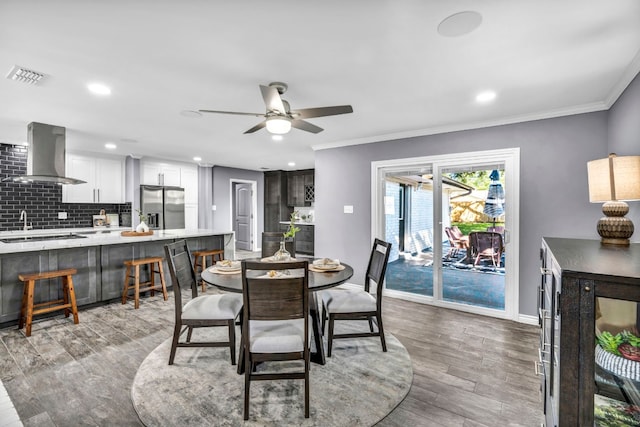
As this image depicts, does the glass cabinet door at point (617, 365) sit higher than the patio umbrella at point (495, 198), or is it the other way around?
the patio umbrella at point (495, 198)

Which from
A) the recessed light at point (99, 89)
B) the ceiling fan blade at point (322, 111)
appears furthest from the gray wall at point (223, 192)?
the ceiling fan blade at point (322, 111)

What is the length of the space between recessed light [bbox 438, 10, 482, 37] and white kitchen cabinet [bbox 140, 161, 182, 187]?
610 cm

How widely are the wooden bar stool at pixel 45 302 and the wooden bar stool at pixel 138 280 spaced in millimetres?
589

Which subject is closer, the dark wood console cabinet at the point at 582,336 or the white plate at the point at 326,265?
the dark wood console cabinet at the point at 582,336

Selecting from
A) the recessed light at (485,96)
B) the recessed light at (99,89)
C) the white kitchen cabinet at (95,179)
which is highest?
the recessed light at (99,89)

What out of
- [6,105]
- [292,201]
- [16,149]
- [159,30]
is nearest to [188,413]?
[159,30]

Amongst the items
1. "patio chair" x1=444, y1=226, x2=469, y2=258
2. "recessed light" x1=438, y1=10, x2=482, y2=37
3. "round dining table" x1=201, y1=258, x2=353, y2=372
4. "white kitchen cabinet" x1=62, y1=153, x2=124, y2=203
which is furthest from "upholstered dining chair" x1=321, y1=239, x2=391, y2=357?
"white kitchen cabinet" x1=62, y1=153, x2=124, y2=203

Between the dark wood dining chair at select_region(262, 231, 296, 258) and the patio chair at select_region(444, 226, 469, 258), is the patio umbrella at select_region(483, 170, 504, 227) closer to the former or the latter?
the patio chair at select_region(444, 226, 469, 258)

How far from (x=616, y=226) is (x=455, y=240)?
2558 mm

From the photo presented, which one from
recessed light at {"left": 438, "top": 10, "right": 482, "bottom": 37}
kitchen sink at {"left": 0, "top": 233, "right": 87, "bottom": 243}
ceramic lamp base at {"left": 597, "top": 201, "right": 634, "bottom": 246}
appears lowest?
kitchen sink at {"left": 0, "top": 233, "right": 87, "bottom": 243}

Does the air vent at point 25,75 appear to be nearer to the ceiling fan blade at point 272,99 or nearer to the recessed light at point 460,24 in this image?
the ceiling fan blade at point 272,99

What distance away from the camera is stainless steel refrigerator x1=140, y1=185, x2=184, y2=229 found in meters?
5.96

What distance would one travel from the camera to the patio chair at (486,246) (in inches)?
145

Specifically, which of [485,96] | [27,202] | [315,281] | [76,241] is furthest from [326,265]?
[27,202]
